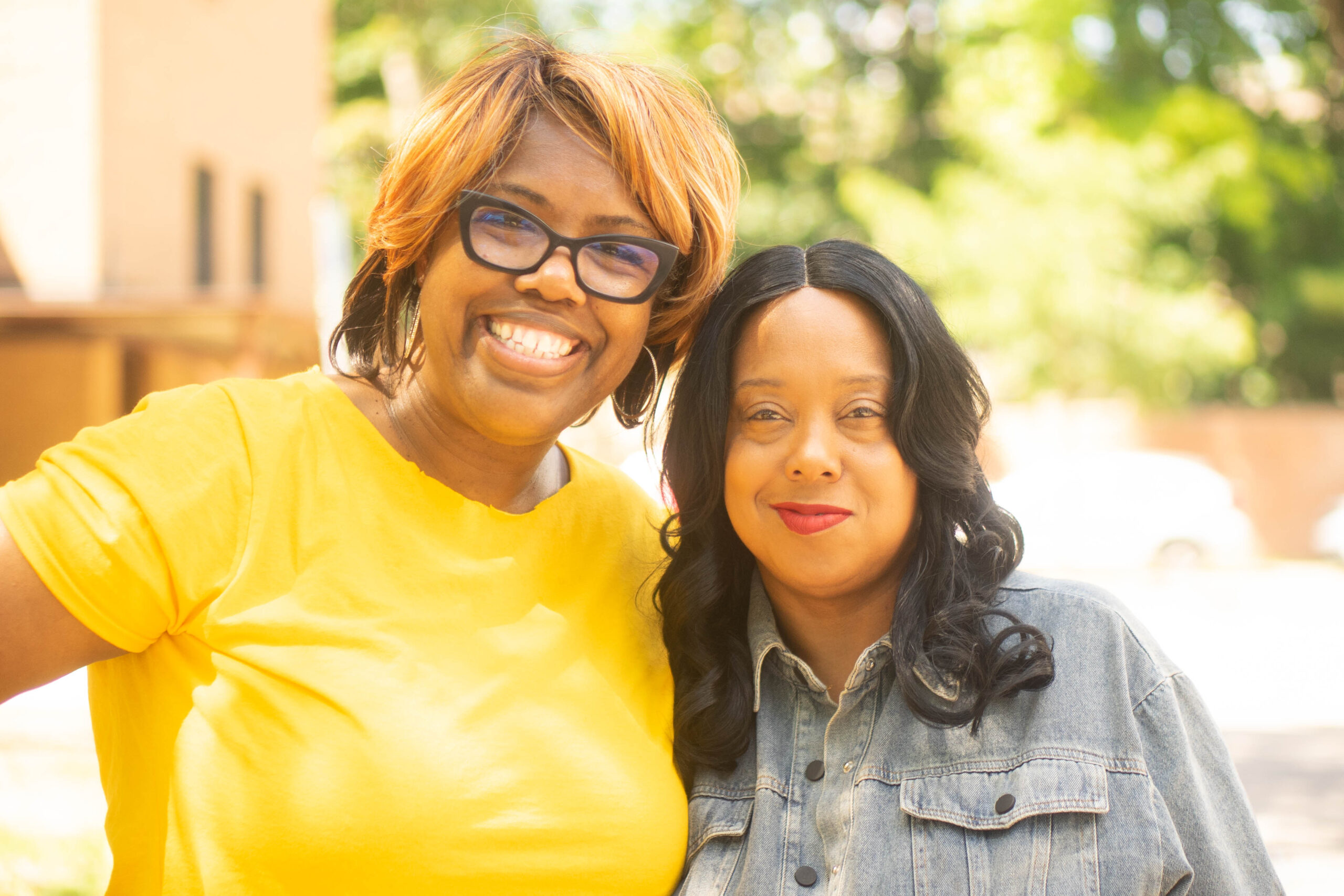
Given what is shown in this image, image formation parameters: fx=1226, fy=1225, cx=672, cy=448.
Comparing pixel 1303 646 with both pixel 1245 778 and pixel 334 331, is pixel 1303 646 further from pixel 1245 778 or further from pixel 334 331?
pixel 334 331

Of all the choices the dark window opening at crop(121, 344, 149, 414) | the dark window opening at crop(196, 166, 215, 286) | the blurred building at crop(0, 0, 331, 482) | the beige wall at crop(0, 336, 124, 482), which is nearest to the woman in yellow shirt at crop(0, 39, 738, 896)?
the blurred building at crop(0, 0, 331, 482)

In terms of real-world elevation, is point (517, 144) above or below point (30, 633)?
above

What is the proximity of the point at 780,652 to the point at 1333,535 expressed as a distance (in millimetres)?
19880

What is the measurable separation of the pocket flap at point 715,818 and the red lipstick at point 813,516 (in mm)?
554

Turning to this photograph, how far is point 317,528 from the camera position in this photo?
218 cm

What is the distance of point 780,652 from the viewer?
8.54 feet

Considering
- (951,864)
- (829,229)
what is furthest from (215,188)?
(951,864)

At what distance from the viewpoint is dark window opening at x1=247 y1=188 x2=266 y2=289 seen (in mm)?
18156

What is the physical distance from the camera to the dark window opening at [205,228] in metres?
16.3

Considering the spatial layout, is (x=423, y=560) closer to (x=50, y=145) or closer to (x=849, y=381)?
(x=849, y=381)

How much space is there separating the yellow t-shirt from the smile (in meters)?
0.31

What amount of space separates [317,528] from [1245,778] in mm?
7405

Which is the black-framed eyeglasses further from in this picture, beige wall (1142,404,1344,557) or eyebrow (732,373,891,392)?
beige wall (1142,404,1344,557)

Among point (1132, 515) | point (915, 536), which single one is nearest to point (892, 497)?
point (915, 536)
